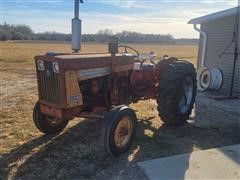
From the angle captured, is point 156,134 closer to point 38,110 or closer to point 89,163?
point 89,163

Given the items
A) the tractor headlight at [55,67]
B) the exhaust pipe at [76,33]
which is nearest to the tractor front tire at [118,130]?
the tractor headlight at [55,67]

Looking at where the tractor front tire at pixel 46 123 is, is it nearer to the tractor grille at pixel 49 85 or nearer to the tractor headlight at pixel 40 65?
the tractor grille at pixel 49 85

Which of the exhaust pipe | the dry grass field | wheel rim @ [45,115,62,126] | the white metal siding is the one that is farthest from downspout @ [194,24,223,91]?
wheel rim @ [45,115,62,126]

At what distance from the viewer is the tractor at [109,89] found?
3992 mm

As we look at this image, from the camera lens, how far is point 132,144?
178 inches

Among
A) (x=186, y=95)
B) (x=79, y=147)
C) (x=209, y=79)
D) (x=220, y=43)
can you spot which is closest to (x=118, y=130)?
(x=79, y=147)

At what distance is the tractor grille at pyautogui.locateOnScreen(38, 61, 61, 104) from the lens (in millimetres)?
4027

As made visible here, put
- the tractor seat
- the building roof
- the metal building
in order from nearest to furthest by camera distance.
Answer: the tractor seat, the building roof, the metal building

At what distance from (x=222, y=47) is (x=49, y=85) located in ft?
23.4

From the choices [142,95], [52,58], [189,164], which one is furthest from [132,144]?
[52,58]

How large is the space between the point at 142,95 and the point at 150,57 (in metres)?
0.74

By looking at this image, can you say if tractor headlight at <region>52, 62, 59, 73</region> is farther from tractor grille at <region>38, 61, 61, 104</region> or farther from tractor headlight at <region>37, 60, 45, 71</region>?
tractor headlight at <region>37, 60, 45, 71</region>

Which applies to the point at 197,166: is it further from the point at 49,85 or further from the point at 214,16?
the point at 214,16

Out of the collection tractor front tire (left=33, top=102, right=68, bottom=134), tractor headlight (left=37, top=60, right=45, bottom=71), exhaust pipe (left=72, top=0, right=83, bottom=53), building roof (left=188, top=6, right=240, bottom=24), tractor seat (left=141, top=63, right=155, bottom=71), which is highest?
building roof (left=188, top=6, right=240, bottom=24)
